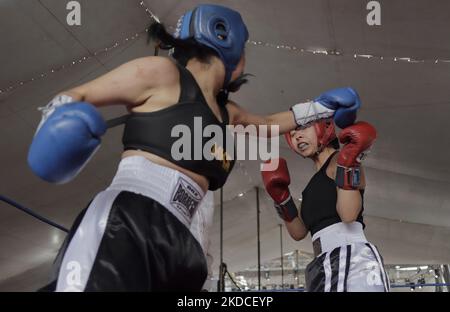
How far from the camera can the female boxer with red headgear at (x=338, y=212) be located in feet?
4.42

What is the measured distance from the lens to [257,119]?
4.39 feet

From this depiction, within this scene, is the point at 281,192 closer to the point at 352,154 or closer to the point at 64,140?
the point at 352,154

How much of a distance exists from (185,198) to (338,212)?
2.47 ft

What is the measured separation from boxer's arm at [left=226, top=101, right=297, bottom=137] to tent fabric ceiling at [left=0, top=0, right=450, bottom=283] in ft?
4.31

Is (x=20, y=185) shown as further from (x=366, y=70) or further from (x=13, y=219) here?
(x=366, y=70)

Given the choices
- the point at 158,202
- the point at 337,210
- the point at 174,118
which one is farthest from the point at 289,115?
the point at 158,202

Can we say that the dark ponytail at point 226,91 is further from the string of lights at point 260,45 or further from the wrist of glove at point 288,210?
the string of lights at point 260,45

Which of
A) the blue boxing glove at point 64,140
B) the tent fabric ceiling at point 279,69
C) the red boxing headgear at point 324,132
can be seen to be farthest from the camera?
the tent fabric ceiling at point 279,69

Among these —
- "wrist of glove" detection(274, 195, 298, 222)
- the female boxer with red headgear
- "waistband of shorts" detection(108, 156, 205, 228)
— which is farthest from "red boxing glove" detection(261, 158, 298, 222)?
"waistband of shorts" detection(108, 156, 205, 228)

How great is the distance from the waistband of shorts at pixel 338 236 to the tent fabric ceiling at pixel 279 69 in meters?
1.44

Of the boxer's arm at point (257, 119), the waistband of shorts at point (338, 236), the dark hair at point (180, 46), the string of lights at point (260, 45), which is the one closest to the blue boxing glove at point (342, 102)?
the boxer's arm at point (257, 119)

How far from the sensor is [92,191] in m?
4.93

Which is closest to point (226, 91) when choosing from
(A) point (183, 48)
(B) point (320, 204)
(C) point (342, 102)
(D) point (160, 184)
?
(A) point (183, 48)

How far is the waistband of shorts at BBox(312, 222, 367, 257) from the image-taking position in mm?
1442
